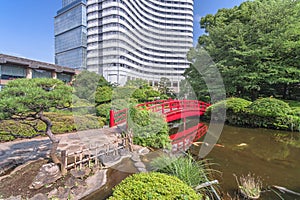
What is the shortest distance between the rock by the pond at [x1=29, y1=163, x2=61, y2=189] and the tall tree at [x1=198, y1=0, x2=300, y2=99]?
11.3m

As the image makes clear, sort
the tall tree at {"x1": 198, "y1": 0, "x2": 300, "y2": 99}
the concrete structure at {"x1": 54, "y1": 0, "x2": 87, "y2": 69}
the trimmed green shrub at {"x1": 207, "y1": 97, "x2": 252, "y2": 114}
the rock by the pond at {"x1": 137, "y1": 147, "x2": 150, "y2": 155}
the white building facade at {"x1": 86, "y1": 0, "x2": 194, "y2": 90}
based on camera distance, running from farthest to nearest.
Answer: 1. the concrete structure at {"x1": 54, "y1": 0, "x2": 87, "y2": 69}
2. the white building facade at {"x1": 86, "y1": 0, "x2": 194, "y2": 90}
3. the tall tree at {"x1": 198, "y1": 0, "x2": 300, "y2": 99}
4. the trimmed green shrub at {"x1": 207, "y1": 97, "x2": 252, "y2": 114}
5. the rock by the pond at {"x1": 137, "y1": 147, "x2": 150, "y2": 155}

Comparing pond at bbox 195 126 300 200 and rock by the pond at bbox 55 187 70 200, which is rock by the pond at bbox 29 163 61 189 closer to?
rock by the pond at bbox 55 187 70 200

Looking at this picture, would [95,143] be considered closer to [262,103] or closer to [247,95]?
[262,103]

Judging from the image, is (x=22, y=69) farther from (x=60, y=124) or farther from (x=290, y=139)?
(x=290, y=139)

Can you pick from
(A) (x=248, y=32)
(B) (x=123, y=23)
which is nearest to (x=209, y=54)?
(A) (x=248, y=32)

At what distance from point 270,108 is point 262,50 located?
3906 mm

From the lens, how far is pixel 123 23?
109ft

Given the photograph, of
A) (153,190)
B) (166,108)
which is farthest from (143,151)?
(166,108)

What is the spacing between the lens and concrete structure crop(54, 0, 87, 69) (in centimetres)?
4606

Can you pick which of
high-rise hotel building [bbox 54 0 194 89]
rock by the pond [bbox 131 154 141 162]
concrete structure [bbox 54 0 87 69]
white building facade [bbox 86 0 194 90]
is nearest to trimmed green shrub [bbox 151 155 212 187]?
rock by the pond [bbox 131 154 141 162]

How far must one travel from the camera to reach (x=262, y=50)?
10133 mm

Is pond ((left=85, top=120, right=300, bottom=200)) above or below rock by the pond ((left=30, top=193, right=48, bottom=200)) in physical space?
below

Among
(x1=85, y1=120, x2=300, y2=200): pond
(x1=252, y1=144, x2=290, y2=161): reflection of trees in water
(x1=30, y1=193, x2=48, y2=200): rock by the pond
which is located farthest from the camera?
(x1=252, y1=144, x2=290, y2=161): reflection of trees in water

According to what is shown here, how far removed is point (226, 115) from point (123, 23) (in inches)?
1187
